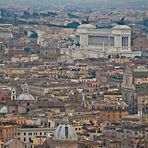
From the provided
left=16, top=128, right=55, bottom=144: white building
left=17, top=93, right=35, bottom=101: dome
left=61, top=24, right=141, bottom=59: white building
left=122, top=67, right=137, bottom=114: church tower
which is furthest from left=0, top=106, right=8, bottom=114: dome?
left=61, top=24, right=141, bottom=59: white building

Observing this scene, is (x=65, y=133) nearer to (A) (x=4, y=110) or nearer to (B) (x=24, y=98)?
(A) (x=4, y=110)

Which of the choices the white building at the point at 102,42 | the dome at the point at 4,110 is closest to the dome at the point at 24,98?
the dome at the point at 4,110

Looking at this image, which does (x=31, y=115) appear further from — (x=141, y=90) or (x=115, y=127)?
(x=141, y=90)

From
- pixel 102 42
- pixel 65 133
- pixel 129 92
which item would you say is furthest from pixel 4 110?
pixel 102 42

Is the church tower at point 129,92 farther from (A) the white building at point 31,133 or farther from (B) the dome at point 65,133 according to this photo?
(B) the dome at point 65,133

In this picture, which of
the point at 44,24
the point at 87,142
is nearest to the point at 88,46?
the point at 44,24

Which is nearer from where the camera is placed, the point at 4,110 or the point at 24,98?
the point at 4,110

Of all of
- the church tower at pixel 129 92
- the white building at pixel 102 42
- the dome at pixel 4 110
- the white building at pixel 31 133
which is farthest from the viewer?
the white building at pixel 102 42

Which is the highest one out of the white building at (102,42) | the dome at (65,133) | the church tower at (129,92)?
the dome at (65,133)
